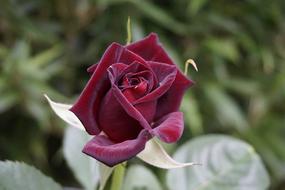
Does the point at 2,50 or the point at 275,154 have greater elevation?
the point at 2,50

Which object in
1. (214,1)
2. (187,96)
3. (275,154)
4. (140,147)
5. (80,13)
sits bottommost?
(275,154)

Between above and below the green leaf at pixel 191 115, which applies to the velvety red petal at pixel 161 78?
above

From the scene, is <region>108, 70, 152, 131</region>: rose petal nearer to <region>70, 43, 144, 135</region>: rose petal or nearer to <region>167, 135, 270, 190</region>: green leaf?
<region>70, 43, 144, 135</region>: rose petal

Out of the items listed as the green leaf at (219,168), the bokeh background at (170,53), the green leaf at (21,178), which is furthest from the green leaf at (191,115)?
the green leaf at (21,178)

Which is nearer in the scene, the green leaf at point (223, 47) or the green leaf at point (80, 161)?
the green leaf at point (80, 161)

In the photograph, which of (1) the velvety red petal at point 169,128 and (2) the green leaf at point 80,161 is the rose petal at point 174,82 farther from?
(2) the green leaf at point 80,161

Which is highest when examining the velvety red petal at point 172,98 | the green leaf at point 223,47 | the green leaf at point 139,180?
the velvety red petal at point 172,98

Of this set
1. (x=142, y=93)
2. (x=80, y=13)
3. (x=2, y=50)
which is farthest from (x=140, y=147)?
(x=80, y=13)

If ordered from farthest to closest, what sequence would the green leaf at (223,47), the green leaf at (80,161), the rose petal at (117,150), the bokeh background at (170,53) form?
the green leaf at (223,47)
the bokeh background at (170,53)
the green leaf at (80,161)
the rose petal at (117,150)

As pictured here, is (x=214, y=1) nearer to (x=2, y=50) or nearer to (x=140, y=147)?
(x=2, y=50)
